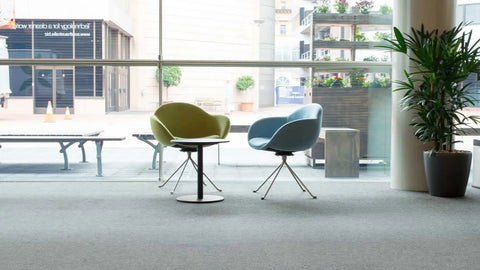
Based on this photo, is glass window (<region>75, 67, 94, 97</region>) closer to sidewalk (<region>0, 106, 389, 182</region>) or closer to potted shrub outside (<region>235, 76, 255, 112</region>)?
sidewalk (<region>0, 106, 389, 182</region>)

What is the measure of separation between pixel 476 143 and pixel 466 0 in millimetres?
1579

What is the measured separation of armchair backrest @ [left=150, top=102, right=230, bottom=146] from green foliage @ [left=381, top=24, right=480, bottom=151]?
69.7 inches

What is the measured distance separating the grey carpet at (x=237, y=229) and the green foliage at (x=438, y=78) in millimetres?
655

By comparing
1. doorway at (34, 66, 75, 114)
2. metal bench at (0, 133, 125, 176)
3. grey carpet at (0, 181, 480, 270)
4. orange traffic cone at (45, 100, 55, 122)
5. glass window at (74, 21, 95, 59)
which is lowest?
grey carpet at (0, 181, 480, 270)

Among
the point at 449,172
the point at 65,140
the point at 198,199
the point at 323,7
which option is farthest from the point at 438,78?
the point at 65,140

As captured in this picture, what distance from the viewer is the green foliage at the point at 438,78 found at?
18.7ft

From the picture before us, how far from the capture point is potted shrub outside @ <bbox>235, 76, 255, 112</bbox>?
6.80 m

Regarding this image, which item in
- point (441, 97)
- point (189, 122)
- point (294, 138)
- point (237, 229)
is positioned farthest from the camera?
point (189, 122)

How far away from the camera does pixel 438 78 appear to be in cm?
570

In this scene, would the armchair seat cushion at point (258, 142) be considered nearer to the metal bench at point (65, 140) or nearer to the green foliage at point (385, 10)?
the metal bench at point (65, 140)

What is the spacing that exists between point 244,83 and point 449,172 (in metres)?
2.34

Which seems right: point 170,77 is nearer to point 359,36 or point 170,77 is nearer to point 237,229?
point 359,36

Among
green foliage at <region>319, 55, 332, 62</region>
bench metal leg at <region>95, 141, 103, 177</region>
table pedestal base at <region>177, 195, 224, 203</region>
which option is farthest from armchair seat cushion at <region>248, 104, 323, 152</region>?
bench metal leg at <region>95, 141, 103, 177</region>

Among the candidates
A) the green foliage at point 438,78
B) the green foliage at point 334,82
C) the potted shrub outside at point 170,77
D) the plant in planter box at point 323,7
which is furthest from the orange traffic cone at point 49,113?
the green foliage at point 438,78
